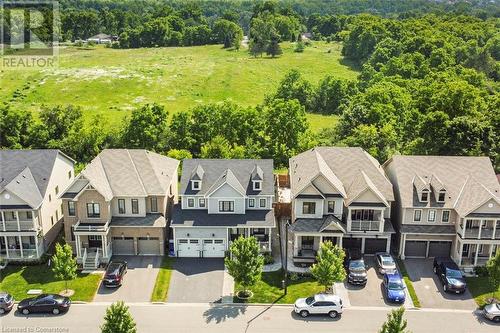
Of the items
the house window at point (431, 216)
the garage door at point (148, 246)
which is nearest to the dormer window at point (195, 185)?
the garage door at point (148, 246)

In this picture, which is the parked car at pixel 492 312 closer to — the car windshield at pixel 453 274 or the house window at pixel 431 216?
the car windshield at pixel 453 274

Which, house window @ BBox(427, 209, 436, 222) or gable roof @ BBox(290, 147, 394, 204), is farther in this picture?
gable roof @ BBox(290, 147, 394, 204)

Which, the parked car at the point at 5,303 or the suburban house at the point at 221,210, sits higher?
the suburban house at the point at 221,210

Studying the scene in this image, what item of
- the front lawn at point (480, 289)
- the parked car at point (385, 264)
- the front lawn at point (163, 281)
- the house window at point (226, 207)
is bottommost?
the front lawn at point (163, 281)

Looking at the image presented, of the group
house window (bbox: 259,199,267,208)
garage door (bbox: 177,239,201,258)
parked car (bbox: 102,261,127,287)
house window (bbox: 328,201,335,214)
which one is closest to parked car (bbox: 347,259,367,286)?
house window (bbox: 328,201,335,214)

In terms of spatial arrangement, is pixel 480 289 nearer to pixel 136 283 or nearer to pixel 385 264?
pixel 385 264

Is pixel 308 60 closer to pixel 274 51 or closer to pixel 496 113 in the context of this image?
pixel 274 51

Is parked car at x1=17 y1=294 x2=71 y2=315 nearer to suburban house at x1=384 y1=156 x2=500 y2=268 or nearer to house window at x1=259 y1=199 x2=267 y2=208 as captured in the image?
house window at x1=259 y1=199 x2=267 y2=208
